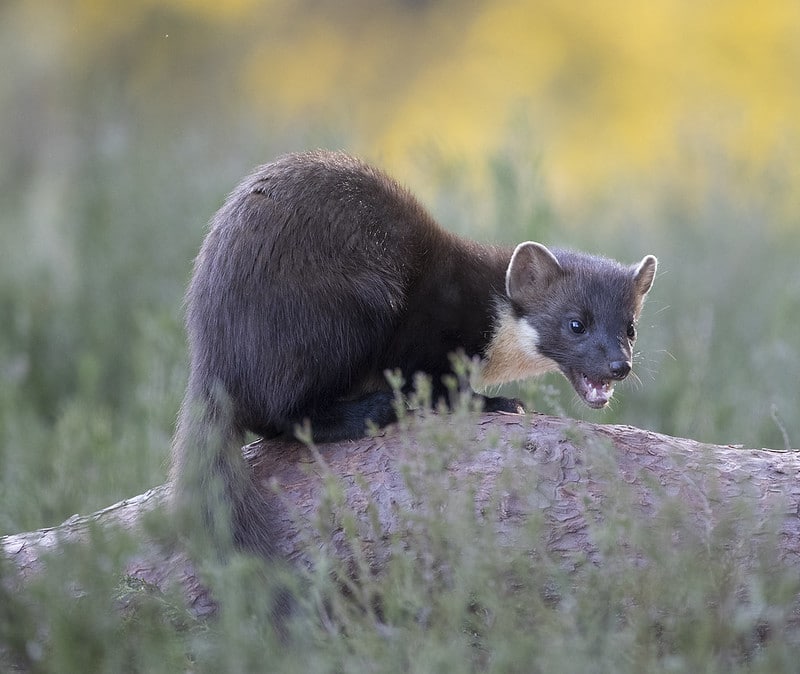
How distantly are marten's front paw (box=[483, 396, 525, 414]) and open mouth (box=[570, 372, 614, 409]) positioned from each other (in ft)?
1.23

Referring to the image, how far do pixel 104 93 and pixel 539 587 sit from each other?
7.51 m

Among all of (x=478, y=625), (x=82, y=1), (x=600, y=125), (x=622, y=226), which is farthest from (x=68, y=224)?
(x=600, y=125)

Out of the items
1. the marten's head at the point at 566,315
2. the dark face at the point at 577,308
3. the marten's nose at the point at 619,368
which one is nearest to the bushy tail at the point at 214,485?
the marten's head at the point at 566,315

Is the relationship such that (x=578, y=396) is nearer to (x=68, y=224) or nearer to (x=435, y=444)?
(x=435, y=444)

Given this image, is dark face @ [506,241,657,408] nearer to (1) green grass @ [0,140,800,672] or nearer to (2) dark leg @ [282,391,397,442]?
(1) green grass @ [0,140,800,672]

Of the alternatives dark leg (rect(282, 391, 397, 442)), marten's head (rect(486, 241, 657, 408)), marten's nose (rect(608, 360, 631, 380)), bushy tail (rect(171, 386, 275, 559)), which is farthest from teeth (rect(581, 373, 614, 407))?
bushy tail (rect(171, 386, 275, 559))

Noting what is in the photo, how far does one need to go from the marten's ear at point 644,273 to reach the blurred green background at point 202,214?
2.42ft

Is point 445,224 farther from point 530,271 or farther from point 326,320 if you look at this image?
point 326,320

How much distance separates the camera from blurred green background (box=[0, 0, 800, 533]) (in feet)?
21.5

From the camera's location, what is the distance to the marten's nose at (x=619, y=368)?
466 cm

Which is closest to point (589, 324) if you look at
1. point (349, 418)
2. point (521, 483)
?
point (349, 418)

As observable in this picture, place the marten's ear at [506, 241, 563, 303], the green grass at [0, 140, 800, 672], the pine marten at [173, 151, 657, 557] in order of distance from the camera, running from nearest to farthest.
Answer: the green grass at [0, 140, 800, 672]
the pine marten at [173, 151, 657, 557]
the marten's ear at [506, 241, 563, 303]

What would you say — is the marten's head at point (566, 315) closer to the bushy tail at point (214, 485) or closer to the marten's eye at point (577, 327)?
the marten's eye at point (577, 327)

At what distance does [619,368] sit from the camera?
466 cm
